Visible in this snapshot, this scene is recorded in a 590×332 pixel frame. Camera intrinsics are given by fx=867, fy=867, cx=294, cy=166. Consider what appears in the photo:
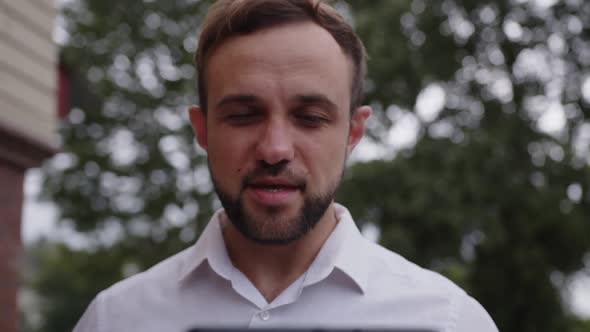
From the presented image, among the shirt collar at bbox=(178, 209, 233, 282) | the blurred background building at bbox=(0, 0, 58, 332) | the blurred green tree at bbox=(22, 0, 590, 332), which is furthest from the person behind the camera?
the blurred green tree at bbox=(22, 0, 590, 332)

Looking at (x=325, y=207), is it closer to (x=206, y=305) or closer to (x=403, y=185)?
(x=206, y=305)

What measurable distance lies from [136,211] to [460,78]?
23.6 ft

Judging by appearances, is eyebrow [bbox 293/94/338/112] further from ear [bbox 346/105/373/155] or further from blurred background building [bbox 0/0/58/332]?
blurred background building [bbox 0/0/58/332]

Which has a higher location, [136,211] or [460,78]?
[460,78]

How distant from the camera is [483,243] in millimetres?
13000

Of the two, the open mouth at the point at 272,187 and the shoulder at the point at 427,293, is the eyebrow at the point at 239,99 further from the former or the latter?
the shoulder at the point at 427,293

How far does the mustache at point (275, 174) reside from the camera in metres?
1.84

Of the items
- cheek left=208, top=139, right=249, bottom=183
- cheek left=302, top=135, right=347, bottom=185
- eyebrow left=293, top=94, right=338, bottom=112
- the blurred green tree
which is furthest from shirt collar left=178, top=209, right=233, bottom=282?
the blurred green tree

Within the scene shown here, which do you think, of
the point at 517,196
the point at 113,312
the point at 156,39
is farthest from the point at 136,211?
the point at 113,312

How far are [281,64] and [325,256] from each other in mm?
485

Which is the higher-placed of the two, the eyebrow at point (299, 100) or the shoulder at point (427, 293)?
the eyebrow at point (299, 100)

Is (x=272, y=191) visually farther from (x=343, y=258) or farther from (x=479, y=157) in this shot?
(x=479, y=157)

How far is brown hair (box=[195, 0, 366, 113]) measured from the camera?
1969mm

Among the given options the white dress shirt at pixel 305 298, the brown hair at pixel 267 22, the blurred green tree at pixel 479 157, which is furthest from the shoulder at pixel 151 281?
the blurred green tree at pixel 479 157
